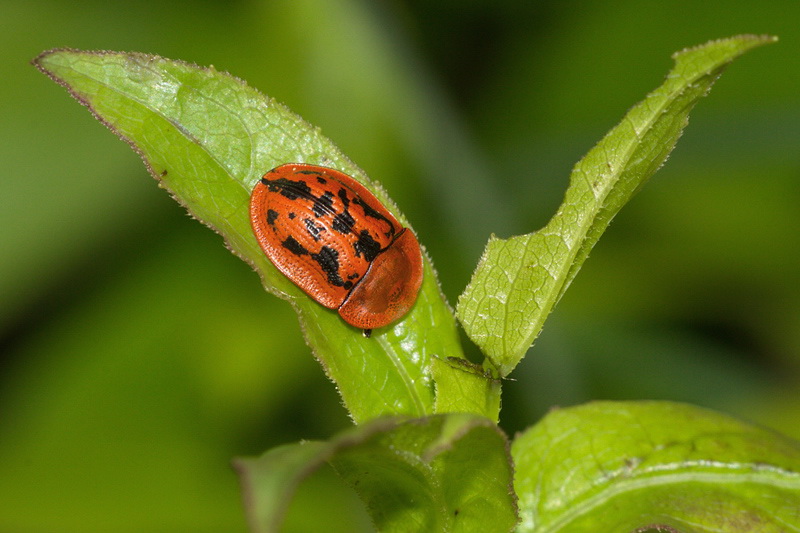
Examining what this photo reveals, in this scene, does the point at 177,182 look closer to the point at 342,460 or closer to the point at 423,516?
the point at 342,460

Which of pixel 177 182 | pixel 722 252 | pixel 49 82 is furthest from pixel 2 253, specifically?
pixel 722 252

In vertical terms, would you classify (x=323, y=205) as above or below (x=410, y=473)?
above

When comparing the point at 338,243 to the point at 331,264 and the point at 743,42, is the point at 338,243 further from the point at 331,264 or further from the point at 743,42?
the point at 743,42

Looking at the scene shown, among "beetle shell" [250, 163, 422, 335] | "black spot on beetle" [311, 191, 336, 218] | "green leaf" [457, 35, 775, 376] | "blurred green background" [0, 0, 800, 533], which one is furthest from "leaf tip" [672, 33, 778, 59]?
"blurred green background" [0, 0, 800, 533]

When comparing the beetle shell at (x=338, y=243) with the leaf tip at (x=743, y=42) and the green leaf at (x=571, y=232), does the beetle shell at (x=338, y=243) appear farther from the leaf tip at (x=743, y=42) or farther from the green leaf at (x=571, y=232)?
the leaf tip at (x=743, y=42)

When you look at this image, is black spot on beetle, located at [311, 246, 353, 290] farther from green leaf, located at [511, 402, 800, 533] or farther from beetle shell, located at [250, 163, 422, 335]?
green leaf, located at [511, 402, 800, 533]

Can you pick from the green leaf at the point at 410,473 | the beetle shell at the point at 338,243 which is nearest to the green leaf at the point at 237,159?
the beetle shell at the point at 338,243

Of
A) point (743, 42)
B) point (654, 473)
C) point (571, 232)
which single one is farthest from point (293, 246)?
point (743, 42)
